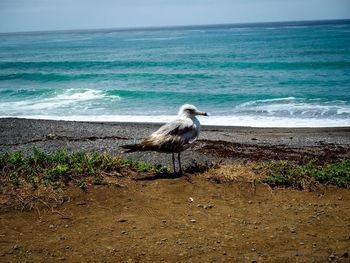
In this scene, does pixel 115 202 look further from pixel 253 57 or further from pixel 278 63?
pixel 253 57

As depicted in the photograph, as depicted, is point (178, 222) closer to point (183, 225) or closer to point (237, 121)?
point (183, 225)

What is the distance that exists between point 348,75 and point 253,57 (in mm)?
15242

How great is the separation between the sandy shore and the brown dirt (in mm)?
3068

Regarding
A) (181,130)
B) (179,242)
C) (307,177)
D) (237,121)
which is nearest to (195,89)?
(237,121)

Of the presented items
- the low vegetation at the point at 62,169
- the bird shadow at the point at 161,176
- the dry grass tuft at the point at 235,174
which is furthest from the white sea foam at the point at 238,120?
the low vegetation at the point at 62,169

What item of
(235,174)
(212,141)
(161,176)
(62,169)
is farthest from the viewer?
(212,141)

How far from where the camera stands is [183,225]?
4906mm

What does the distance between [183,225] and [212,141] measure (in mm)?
6565

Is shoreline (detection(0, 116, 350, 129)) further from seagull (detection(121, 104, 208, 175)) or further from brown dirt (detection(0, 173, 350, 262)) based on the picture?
brown dirt (detection(0, 173, 350, 262))

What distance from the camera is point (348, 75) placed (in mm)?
28922

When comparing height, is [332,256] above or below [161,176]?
below

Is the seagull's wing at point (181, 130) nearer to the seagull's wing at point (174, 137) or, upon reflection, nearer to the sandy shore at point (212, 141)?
the seagull's wing at point (174, 137)

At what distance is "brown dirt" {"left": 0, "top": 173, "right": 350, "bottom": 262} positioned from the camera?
4.25 metres

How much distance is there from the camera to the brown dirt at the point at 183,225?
4.25 meters
